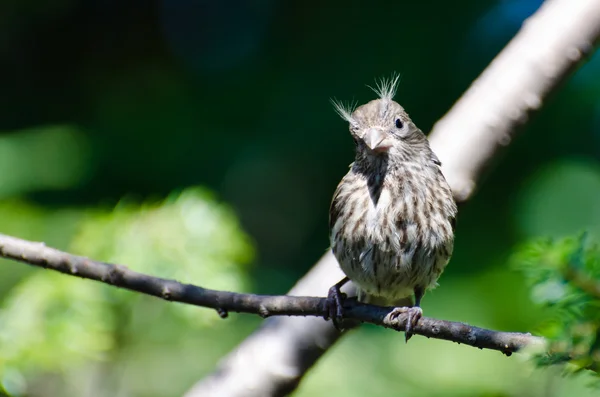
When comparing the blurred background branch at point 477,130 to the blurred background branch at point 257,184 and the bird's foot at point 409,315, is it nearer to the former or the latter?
the blurred background branch at point 257,184

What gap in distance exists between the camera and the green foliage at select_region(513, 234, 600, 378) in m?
1.28

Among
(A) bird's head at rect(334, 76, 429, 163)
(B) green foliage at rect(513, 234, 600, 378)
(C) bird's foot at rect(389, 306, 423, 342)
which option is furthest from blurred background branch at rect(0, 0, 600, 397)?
(C) bird's foot at rect(389, 306, 423, 342)

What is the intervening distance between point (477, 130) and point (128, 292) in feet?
4.00

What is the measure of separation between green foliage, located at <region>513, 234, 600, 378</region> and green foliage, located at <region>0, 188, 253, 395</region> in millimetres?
1219

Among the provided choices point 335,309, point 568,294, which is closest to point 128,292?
point 335,309

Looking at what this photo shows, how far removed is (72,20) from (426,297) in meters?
2.92

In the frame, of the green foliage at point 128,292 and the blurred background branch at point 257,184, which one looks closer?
the green foliage at point 128,292

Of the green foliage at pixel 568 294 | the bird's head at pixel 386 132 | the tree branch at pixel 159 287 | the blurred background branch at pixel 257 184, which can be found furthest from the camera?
the bird's head at pixel 386 132

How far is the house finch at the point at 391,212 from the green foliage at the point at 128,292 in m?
0.41

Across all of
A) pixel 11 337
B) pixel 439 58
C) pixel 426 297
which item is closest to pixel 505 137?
pixel 426 297

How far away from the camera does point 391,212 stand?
2934mm

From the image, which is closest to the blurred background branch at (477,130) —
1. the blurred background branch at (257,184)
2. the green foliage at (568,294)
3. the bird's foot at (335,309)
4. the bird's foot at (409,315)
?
the blurred background branch at (257,184)

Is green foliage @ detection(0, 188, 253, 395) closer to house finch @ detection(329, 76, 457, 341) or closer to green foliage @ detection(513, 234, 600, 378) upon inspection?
house finch @ detection(329, 76, 457, 341)

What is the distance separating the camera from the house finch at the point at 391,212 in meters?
2.90
